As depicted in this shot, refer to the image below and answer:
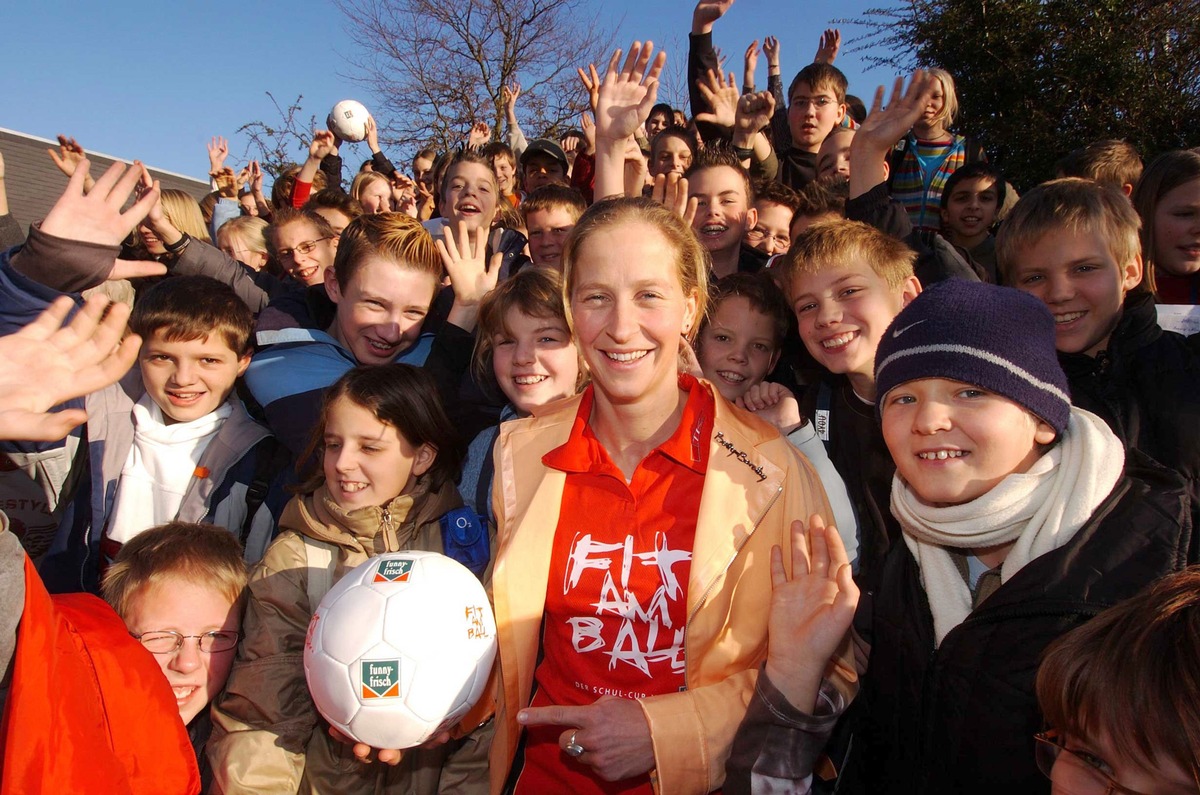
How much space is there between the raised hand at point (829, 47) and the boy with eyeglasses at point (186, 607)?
6.68 m

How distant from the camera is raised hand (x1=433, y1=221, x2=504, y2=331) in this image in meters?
3.29

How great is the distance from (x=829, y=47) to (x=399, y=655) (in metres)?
6.91

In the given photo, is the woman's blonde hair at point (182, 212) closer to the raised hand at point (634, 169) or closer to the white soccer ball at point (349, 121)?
the raised hand at point (634, 169)

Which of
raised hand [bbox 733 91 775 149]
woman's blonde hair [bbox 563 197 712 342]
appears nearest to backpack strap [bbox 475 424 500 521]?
woman's blonde hair [bbox 563 197 712 342]

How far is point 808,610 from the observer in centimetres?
183

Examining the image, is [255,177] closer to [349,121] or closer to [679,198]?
[349,121]

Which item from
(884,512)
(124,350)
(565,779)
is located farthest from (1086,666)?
(124,350)

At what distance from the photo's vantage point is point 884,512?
2424 millimetres

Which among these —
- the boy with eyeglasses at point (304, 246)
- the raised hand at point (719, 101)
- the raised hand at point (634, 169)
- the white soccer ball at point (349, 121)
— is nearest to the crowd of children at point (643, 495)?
Answer: the raised hand at point (634, 169)

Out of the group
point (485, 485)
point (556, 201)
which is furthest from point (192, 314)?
point (556, 201)

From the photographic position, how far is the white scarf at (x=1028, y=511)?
5.25ft

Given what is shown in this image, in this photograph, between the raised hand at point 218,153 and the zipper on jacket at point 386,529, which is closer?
the zipper on jacket at point 386,529

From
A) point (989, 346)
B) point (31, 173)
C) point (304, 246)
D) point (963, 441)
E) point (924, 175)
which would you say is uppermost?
point (31, 173)

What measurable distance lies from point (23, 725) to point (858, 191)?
3343mm
